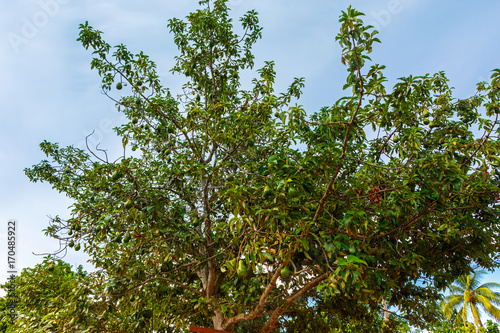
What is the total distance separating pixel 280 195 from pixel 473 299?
1022 inches

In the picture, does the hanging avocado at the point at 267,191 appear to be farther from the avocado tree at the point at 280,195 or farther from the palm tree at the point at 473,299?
the palm tree at the point at 473,299

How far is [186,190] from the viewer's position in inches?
218

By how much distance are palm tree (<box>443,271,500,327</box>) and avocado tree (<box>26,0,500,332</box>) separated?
2000 cm

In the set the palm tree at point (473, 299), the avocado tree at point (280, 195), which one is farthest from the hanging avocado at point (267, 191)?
the palm tree at point (473, 299)

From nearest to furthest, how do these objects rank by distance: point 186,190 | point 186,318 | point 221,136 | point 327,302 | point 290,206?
point 290,206, point 221,136, point 186,190, point 186,318, point 327,302

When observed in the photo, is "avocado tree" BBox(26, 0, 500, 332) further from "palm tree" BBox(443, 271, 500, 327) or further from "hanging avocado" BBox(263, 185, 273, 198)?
"palm tree" BBox(443, 271, 500, 327)

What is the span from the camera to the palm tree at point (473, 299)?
73.2 ft

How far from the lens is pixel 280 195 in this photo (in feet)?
11.3

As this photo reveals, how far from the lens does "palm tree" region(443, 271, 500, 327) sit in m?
22.3

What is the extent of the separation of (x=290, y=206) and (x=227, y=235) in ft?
5.40

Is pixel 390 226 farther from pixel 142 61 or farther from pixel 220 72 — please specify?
pixel 142 61

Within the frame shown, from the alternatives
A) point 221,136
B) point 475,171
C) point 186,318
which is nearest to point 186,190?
point 221,136

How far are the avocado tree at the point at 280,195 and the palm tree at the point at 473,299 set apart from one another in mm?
20001

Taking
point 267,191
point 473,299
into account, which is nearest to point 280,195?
point 267,191
